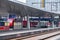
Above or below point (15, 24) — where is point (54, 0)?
above

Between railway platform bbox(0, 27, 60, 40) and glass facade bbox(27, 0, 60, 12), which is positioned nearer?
railway platform bbox(0, 27, 60, 40)

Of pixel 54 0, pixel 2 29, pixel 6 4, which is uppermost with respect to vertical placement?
pixel 54 0

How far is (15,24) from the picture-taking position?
125ft

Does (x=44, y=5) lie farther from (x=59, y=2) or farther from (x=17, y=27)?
(x=17, y=27)

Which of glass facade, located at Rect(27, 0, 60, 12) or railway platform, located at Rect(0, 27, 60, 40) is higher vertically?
glass facade, located at Rect(27, 0, 60, 12)

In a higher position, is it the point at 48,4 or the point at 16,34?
the point at 48,4

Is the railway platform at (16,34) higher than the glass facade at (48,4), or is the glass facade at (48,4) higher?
the glass facade at (48,4)

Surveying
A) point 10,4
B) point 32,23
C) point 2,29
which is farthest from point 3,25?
point 32,23

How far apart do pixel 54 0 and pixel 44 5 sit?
13.8 ft

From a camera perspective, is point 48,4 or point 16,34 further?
point 48,4

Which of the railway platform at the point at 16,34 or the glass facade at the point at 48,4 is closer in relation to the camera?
the railway platform at the point at 16,34

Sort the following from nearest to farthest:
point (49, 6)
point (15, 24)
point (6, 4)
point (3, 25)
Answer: point (6, 4) → point (3, 25) → point (15, 24) → point (49, 6)

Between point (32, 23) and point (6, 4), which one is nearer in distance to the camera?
point (6, 4)

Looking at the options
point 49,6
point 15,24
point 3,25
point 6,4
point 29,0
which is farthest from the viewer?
point 29,0
